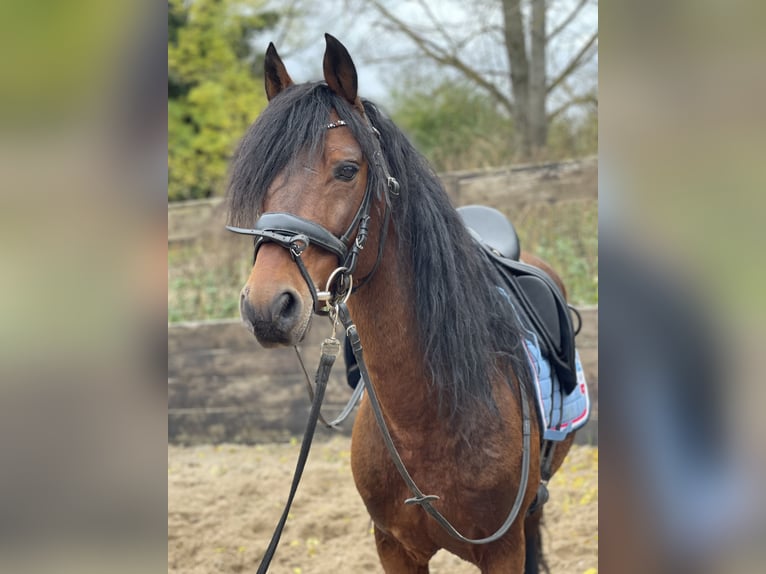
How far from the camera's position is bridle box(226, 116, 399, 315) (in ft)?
5.16

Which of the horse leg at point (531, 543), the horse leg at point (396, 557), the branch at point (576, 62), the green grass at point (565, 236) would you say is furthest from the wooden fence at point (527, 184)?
the horse leg at point (396, 557)

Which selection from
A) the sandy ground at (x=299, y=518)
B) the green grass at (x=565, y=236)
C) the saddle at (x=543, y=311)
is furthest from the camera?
the green grass at (x=565, y=236)

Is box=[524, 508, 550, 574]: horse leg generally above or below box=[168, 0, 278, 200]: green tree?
below

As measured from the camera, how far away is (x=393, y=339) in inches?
77.8

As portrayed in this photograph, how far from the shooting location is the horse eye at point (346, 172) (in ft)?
5.64

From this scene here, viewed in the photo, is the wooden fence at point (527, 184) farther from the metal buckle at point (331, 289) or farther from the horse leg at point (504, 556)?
the metal buckle at point (331, 289)

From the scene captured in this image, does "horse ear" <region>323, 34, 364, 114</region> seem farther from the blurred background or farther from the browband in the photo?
the blurred background

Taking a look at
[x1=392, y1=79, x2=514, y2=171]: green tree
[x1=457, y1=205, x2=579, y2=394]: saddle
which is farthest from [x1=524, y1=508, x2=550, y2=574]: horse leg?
[x1=392, y1=79, x2=514, y2=171]: green tree

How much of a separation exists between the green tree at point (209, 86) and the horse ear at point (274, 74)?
31.3 ft

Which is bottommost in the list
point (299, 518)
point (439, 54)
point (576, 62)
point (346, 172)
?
point (299, 518)
